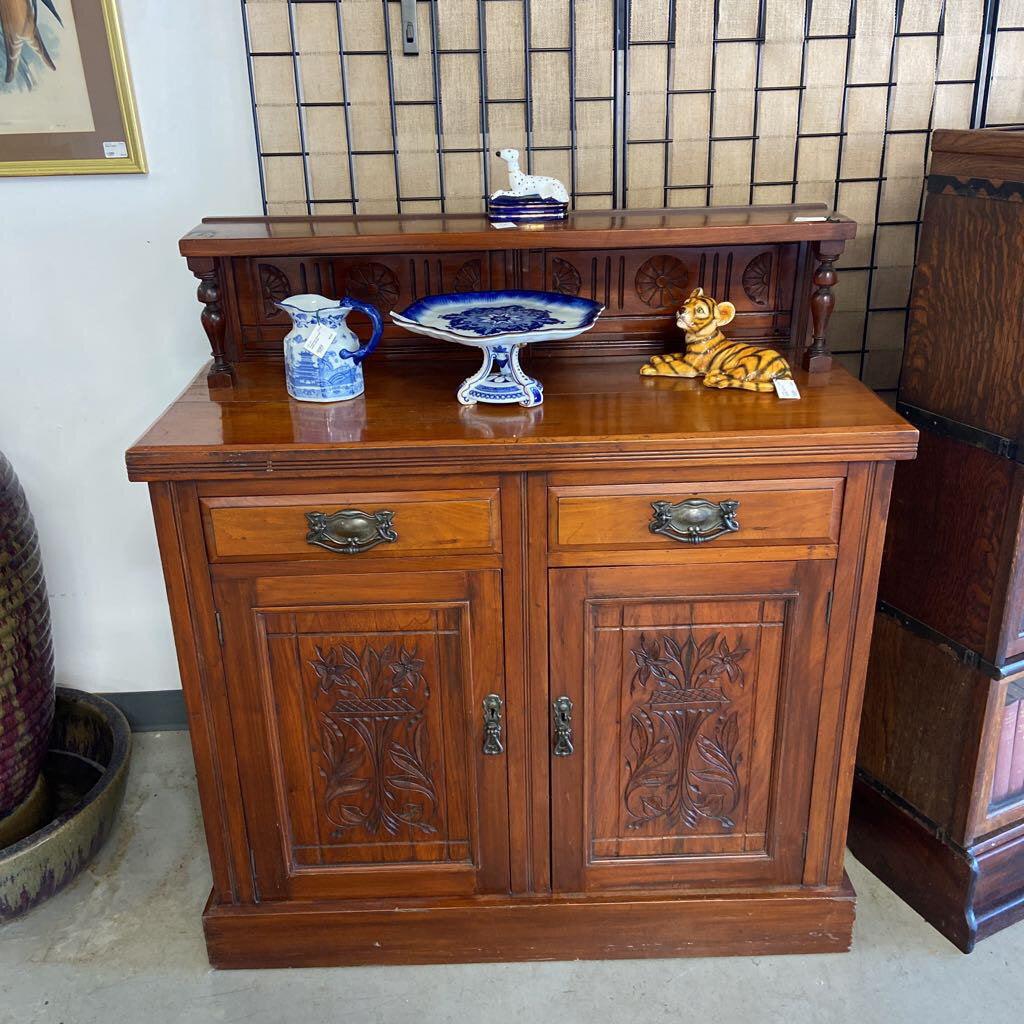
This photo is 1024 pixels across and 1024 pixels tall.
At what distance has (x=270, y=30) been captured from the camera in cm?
178

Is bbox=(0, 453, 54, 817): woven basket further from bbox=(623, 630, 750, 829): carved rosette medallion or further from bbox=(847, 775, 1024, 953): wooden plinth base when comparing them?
bbox=(847, 775, 1024, 953): wooden plinth base

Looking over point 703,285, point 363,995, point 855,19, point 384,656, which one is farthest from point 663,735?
point 855,19

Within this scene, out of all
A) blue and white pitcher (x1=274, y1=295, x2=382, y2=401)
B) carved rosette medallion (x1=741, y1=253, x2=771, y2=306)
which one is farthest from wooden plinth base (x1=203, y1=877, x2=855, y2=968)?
carved rosette medallion (x1=741, y1=253, x2=771, y2=306)

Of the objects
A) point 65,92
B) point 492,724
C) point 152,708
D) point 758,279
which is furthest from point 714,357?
point 152,708

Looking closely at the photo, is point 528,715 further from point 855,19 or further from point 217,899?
point 855,19

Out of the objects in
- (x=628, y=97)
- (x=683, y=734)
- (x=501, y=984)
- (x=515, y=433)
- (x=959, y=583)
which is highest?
(x=628, y=97)

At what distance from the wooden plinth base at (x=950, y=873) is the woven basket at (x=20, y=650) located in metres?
1.70

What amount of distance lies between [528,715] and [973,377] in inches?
36.9

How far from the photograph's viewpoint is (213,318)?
5.42ft

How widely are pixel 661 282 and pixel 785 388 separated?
0.38 m

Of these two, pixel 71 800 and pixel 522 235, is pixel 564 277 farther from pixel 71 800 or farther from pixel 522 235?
pixel 71 800

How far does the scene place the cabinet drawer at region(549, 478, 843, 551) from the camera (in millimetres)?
1454

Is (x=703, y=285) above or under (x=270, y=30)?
under

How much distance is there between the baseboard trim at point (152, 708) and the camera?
2.38m
